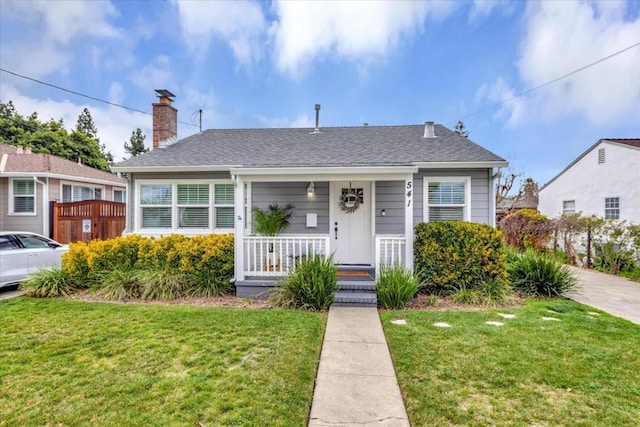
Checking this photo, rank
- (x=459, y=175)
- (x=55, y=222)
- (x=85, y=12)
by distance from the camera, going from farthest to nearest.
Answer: (x=55, y=222) → (x=85, y=12) → (x=459, y=175)

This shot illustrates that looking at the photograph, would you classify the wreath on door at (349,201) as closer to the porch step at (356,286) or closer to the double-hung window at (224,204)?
the porch step at (356,286)

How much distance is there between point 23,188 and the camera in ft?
41.3

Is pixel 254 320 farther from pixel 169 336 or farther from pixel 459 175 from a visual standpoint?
pixel 459 175

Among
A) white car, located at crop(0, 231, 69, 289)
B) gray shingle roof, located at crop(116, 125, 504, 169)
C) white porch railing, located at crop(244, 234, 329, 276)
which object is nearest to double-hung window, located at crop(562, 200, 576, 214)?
gray shingle roof, located at crop(116, 125, 504, 169)

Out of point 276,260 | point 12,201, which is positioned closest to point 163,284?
point 276,260

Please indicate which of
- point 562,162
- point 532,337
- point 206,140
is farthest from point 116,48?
point 562,162

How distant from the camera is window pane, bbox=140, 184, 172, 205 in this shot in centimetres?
898

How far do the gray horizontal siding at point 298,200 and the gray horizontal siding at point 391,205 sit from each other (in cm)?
142

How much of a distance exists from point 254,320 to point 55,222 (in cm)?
1163

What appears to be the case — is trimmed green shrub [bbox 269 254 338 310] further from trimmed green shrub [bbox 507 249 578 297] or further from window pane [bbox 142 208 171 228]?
window pane [bbox 142 208 171 228]

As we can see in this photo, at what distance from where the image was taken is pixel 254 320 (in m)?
5.14

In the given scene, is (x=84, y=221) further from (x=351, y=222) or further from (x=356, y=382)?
(x=356, y=382)

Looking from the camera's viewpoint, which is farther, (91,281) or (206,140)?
(206,140)

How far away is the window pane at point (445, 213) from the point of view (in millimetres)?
8211
